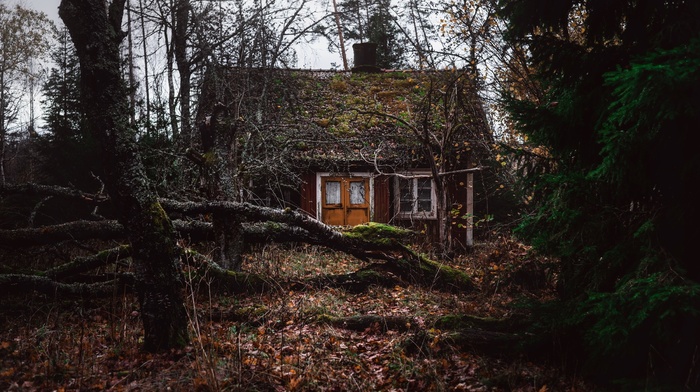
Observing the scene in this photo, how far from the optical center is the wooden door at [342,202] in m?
14.8

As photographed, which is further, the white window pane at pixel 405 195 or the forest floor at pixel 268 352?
the white window pane at pixel 405 195

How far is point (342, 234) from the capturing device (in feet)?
26.8

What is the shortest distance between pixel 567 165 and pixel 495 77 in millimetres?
5876

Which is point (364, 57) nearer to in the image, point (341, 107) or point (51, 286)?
point (341, 107)

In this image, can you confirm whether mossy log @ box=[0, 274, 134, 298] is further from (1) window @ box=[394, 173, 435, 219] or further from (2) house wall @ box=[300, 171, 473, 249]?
(1) window @ box=[394, 173, 435, 219]

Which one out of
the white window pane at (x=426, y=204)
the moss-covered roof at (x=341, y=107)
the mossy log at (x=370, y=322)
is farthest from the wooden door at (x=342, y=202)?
the mossy log at (x=370, y=322)

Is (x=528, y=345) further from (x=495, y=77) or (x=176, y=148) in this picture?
(x=176, y=148)

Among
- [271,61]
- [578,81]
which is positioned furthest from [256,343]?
[271,61]

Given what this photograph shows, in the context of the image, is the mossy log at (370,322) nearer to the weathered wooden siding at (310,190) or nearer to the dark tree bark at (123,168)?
the dark tree bark at (123,168)

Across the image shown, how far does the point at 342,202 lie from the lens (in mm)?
14852

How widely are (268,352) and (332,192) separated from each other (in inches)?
400

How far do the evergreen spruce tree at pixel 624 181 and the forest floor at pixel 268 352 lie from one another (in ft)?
1.96

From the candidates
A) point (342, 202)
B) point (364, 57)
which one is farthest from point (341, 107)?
point (364, 57)

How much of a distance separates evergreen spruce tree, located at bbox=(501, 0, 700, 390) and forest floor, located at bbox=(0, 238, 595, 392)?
60cm
